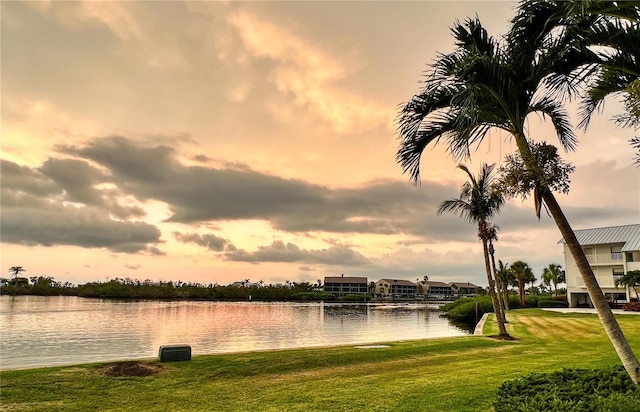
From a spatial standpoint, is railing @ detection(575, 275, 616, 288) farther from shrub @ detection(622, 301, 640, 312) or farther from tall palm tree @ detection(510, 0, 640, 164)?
tall palm tree @ detection(510, 0, 640, 164)

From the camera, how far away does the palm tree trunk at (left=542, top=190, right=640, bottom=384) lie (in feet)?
19.9

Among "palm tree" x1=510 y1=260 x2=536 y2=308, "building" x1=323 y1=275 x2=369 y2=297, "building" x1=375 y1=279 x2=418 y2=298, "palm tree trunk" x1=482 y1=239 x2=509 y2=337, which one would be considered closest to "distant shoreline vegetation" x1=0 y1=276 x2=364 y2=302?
"building" x1=323 y1=275 x2=369 y2=297

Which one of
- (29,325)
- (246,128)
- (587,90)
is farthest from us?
(29,325)

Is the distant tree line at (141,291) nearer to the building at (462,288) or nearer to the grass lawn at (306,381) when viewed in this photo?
the building at (462,288)

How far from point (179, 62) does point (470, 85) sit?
16.5 meters

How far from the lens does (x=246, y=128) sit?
24.2 m

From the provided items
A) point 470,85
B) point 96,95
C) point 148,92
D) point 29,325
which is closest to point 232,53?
point 148,92

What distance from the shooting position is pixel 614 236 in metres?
51.2

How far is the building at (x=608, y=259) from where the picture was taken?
47.7 metres

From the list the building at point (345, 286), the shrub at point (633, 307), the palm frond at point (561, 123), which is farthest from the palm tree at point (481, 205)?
the building at point (345, 286)

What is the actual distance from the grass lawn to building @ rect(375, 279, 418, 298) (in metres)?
156

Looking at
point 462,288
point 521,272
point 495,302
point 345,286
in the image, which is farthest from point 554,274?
point 462,288

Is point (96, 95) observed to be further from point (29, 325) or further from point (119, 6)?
point (29, 325)

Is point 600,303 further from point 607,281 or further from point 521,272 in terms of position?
point 521,272
